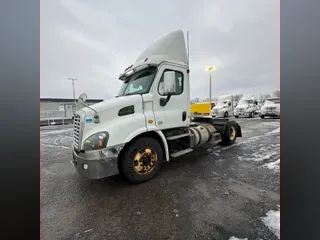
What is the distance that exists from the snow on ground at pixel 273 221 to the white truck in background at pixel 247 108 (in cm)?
1905

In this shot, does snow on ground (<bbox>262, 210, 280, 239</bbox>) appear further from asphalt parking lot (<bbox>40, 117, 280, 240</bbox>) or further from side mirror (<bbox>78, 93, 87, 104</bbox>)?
side mirror (<bbox>78, 93, 87, 104</bbox>)

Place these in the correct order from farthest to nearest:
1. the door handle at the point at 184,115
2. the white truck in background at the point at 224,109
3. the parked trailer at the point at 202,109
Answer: the white truck in background at the point at 224,109 → the parked trailer at the point at 202,109 → the door handle at the point at 184,115

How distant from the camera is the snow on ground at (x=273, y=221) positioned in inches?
59.5

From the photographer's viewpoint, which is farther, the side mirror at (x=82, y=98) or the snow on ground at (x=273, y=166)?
the snow on ground at (x=273, y=166)

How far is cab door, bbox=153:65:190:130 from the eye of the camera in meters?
2.93

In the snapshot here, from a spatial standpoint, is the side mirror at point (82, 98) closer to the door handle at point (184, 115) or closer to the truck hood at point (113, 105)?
the truck hood at point (113, 105)

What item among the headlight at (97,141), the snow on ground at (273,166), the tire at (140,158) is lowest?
the snow on ground at (273,166)

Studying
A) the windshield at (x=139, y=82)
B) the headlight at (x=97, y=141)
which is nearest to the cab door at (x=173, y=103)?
the windshield at (x=139, y=82)

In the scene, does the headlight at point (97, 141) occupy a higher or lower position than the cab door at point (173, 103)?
lower

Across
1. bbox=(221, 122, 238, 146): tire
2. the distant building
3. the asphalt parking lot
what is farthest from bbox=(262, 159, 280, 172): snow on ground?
the distant building

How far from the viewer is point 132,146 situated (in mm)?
2549
